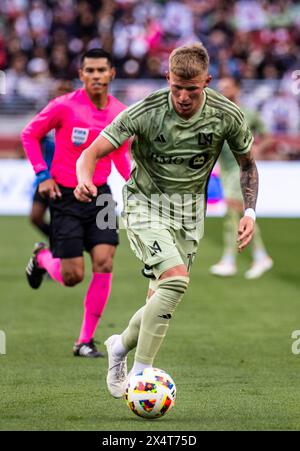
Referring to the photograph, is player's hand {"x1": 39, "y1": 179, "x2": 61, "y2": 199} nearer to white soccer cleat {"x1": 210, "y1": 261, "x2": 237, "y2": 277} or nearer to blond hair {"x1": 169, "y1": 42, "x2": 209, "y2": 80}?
blond hair {"x1": 169, "y1": 42, "x2": 209, "y2": 80}

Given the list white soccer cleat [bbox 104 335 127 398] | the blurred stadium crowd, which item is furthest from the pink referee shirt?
the blurred stadium crowd

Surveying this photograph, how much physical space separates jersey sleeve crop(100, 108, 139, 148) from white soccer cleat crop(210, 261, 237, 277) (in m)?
7.92

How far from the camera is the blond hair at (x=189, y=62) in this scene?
5.91 metres

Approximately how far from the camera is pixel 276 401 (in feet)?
20.9

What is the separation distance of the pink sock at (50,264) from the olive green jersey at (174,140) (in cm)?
269

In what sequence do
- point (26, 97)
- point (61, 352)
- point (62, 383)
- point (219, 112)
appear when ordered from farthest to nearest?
point (26, 97) → point (61, 352) → point (62, 383) → point (219, 112)

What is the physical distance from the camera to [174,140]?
623 cm

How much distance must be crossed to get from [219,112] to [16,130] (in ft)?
63.1

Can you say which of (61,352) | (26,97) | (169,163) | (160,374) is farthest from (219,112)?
(26,97)

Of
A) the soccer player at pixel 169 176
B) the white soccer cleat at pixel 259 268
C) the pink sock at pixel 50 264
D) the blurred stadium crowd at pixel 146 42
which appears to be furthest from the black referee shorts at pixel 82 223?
the blurred stadium crowd at pixel 146 42

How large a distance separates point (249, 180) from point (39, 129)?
104 inches

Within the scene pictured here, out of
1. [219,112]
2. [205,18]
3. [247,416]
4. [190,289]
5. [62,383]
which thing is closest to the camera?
[247,416]

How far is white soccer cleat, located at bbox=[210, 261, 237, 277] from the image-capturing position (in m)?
13.9

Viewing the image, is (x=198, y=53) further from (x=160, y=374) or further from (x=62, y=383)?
(x=62, y=383)
